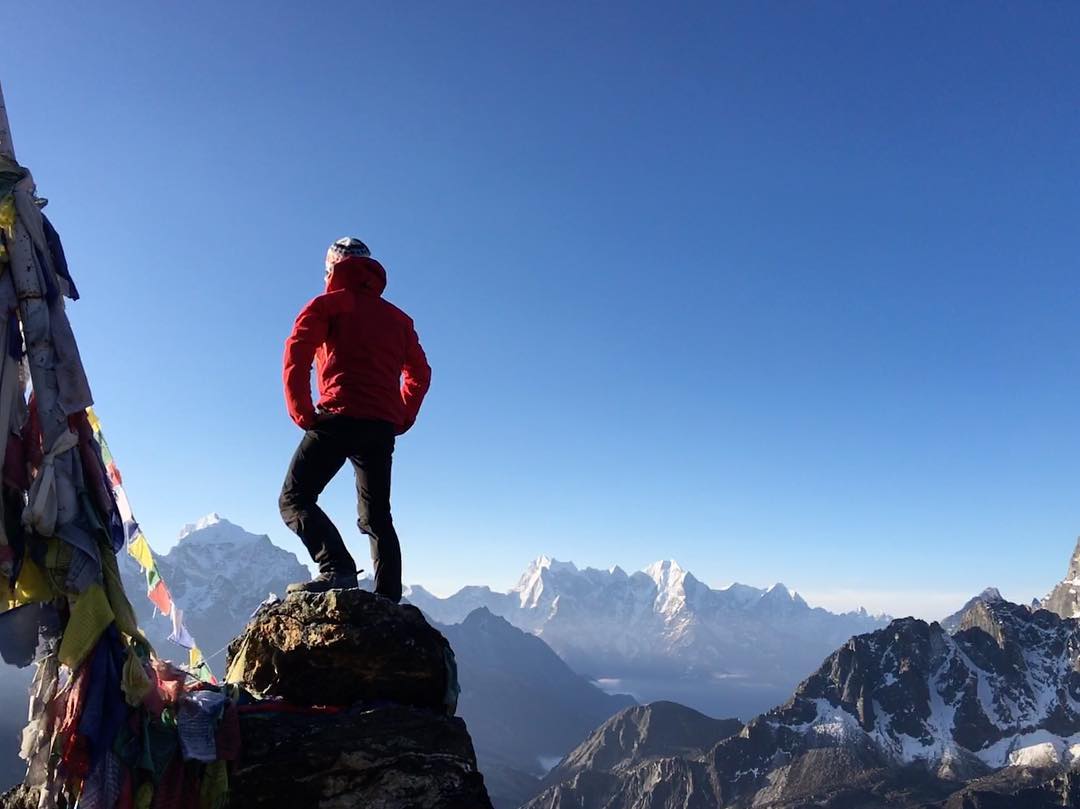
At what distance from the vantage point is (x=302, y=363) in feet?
28.6

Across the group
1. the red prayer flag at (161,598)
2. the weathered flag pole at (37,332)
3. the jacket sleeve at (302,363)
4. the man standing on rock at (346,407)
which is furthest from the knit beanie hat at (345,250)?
the red prayer flag at (161,598)

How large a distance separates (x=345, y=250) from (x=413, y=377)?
6.13 ft

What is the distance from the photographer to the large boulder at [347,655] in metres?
8.30

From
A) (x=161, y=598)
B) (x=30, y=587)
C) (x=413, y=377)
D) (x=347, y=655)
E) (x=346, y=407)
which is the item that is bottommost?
(x=347, y=655)

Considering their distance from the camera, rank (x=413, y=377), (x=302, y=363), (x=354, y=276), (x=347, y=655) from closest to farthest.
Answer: (x=347, y=655), (x=302, y=363), (x=354, y=276), (x=413, y=377)

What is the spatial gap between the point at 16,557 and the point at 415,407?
15.4 feet

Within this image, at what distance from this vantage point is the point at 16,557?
22.3 feet

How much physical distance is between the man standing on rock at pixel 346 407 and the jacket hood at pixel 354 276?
0.04 ft

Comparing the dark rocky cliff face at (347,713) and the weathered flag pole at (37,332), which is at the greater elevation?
the weathered flag pole at (37,332)

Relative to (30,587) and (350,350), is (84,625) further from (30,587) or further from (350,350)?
(350,350)

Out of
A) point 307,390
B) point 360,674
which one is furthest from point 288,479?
point 360,674

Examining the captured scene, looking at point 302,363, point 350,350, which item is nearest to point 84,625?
point 302,363

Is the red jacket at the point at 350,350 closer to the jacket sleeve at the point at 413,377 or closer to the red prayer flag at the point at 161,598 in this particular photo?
the jacket sleeve at the point at 413,377

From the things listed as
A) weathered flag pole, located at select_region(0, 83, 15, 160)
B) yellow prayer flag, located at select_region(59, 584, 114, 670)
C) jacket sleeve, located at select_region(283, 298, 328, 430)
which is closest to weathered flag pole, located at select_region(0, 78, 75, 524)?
weathered flag pole, located at select_region(0, 83, 15, 160)
